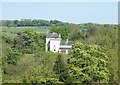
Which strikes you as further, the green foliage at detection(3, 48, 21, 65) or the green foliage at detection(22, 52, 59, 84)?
the green foliage at detection(3, 48, 21, 65)

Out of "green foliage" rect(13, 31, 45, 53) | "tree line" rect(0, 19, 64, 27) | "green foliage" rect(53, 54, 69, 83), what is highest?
"tree line" rect(0, 19, 64, 27)

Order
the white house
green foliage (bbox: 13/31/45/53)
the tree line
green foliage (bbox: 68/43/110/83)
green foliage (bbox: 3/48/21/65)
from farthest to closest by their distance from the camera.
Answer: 1. the tree line
2. the white house
3. green foliage (bbox: 13/31/45/53)
4. green foliage (bbox: 3/48/21/65)
5. green foliage (bbox: 68/43/110/83)

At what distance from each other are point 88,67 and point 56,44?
33.5 feet

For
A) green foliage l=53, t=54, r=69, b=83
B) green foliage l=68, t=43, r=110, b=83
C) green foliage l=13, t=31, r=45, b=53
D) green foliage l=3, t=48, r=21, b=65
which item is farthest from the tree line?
green foliage l=68, t=43, r=110, b=83

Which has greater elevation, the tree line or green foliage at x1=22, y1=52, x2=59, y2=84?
the tree line

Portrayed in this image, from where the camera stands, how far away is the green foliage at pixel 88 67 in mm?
7895

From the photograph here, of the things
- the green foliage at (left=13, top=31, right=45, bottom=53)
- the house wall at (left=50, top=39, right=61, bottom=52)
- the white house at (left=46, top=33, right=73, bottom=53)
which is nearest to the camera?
the green foliage at (left=13, top=31, right=45, bottom=53)

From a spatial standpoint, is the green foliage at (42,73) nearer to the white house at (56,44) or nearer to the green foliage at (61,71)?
the green foliage at (61,71)

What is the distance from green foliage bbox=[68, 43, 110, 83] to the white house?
825 cm

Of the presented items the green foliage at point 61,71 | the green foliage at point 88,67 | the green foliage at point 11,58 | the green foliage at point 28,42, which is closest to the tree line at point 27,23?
the green foliage at point 28,42

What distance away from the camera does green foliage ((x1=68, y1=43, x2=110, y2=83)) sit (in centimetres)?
789

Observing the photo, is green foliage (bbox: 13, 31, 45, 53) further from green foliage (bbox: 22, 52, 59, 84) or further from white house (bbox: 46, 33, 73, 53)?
green foliage (bbox: 22, 52, 59, 84)

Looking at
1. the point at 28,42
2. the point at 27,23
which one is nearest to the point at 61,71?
the point at 28,42

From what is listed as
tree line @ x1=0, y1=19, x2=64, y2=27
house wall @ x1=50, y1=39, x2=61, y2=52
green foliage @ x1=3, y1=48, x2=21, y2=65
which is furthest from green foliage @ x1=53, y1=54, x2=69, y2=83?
tree line @ x1=0, y1=19, x2=64, y2=27
